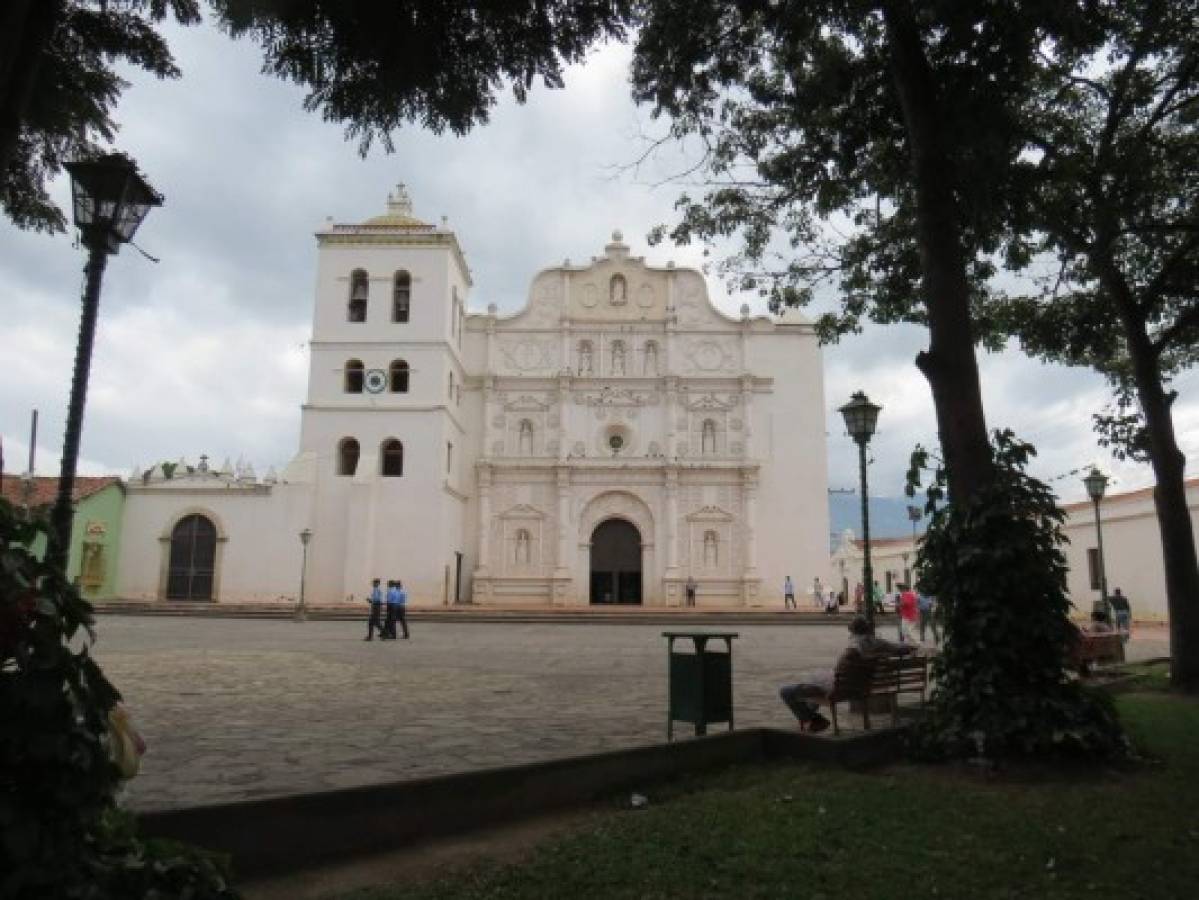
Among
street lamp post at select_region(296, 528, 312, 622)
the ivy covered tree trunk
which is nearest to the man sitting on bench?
the ivy covered tree trunk

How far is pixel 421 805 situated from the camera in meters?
4.70

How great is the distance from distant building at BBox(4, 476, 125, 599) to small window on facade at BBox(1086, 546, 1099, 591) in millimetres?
→ 31956

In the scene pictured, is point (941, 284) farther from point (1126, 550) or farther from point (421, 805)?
point (1126, 550)

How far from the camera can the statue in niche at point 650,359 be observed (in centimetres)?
3791

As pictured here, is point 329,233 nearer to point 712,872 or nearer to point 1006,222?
point 1006,222

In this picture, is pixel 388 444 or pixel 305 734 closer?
pixel 305 734

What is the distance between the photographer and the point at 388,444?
33.9m

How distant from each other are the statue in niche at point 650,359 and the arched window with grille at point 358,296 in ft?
37.0

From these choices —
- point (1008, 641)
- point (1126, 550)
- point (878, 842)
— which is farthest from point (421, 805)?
point (1126, 550)

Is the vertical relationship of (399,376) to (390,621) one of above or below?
above

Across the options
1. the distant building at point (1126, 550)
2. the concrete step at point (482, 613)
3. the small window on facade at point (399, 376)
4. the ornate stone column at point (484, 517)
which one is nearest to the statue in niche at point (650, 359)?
the ornate stone column at point (484, 517)

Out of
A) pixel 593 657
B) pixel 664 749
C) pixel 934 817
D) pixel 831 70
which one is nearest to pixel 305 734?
pixel 664 749

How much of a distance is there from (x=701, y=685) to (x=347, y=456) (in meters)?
29.5

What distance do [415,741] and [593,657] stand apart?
881 centimetres
